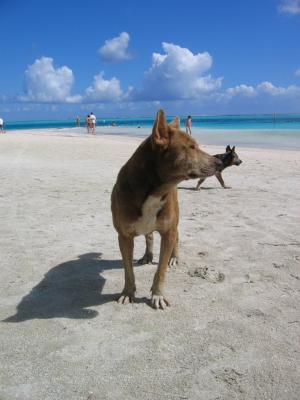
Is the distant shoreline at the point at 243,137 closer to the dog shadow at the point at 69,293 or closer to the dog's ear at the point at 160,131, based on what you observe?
the dog shadow at the point at 69,293

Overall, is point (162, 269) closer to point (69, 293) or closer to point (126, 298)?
point (126, 298)

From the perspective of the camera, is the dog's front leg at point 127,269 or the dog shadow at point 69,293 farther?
the dog's front leg at point 127,269

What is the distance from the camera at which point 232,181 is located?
12695 millimetres

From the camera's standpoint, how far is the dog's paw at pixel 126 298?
456 cm

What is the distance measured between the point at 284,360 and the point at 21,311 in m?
2.61

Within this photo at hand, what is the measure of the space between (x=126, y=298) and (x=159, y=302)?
39 cm

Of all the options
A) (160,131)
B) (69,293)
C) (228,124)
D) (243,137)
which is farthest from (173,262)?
(228,124)

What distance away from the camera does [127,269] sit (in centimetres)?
468

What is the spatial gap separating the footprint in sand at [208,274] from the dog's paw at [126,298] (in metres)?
0.99

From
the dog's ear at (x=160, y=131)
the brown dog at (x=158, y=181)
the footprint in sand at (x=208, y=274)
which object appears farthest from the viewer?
the footprint in sand at (x=208, y=274)

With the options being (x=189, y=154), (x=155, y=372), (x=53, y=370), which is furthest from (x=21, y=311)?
(x=189, y=154)

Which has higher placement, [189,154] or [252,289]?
[189,154]

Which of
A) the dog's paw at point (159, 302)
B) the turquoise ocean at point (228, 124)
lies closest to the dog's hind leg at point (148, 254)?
the dog's paw at point (159, 302)

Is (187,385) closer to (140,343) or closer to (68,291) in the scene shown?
(140,343)
